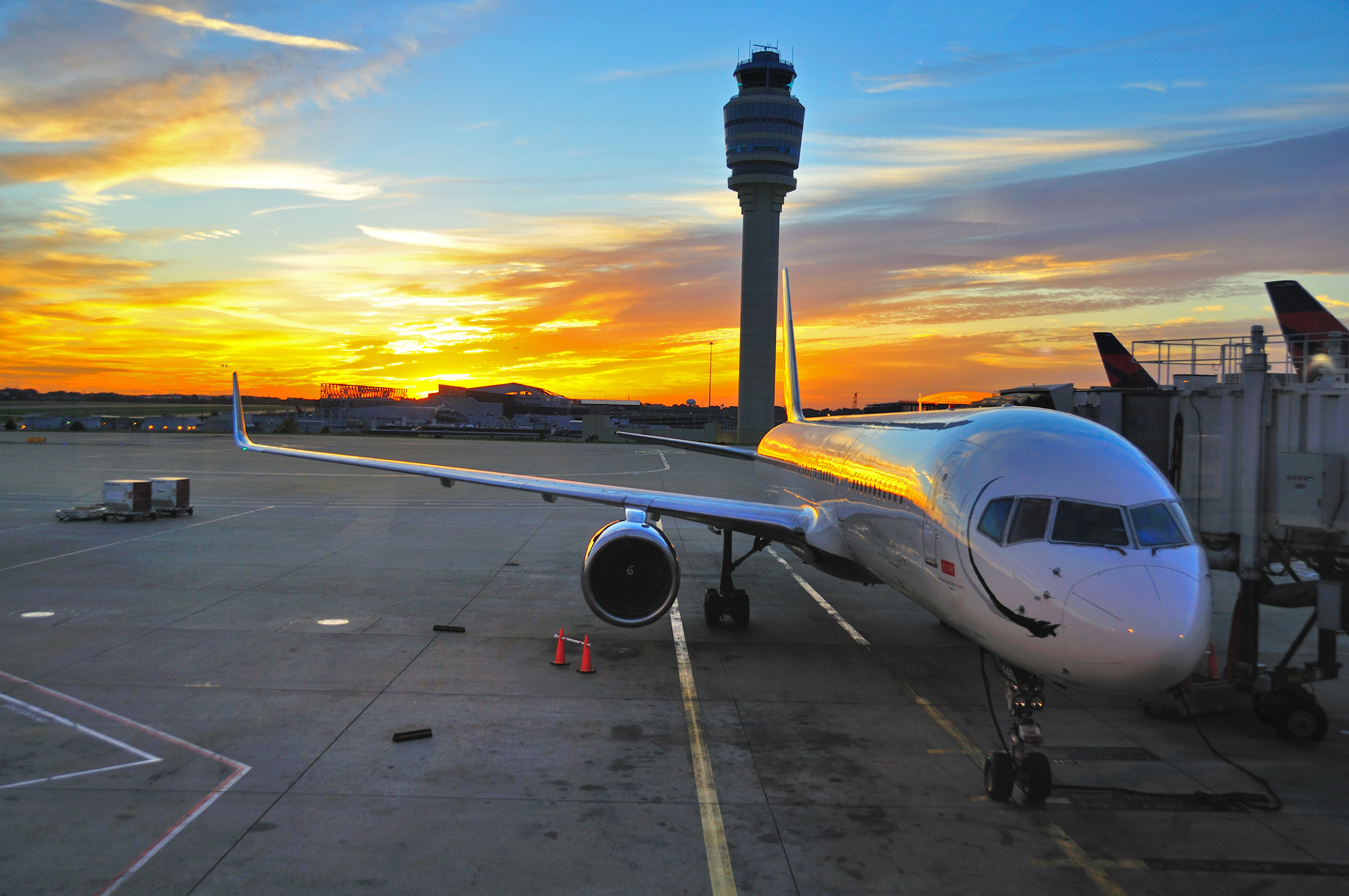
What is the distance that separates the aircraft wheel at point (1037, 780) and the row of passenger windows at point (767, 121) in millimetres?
91473

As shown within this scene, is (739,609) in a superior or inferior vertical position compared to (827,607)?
superior

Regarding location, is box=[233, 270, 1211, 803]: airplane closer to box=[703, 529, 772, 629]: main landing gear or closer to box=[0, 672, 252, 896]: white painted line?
box=[703, 529, 772, 629]: main landing gear

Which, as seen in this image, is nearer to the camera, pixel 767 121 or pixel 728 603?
pixel 728 603

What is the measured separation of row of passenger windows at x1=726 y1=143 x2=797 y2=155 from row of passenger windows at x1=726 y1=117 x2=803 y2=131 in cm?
221

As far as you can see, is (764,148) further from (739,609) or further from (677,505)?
(677,505)

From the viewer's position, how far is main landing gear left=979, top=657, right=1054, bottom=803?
24.9ft

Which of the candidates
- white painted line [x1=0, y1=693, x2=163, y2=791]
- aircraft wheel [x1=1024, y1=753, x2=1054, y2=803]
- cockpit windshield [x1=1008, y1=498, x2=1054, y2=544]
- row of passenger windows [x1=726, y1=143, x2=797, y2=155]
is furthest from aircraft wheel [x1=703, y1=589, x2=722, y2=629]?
row of passenger windows [x1=726, y1=143, x2=797, y2=155]

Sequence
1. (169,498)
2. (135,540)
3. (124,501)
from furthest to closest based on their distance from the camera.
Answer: (169,498) < (124,501) < (135,540)

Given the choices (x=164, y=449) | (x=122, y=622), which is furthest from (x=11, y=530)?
(x=164, y=449)

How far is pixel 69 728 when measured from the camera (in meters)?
9.14

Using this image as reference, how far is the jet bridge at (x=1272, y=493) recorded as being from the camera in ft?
32.8

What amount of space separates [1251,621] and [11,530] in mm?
28855

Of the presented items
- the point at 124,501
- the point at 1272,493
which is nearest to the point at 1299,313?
the point at 1272,493

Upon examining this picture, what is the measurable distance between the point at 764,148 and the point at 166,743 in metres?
90.7
